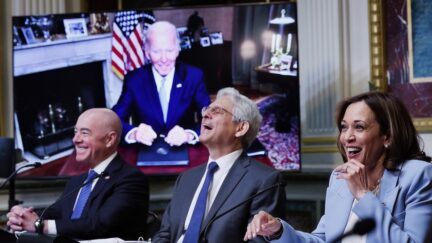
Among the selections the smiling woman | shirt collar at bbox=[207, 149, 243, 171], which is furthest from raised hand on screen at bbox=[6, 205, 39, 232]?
the smiling woman

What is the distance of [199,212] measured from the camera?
128 inches

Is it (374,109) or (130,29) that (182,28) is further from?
(374,109)

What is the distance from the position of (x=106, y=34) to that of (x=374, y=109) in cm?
269

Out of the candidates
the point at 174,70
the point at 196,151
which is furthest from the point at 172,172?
the point at 174,70

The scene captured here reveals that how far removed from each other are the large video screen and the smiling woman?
1.93m

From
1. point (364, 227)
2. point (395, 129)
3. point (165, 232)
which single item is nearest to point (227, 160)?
point (165, 232)

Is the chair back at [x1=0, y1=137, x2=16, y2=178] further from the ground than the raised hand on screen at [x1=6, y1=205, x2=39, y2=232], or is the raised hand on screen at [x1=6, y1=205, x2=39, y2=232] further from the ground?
the chair back at [x1=0, y1=137, x2=16, y2=178]

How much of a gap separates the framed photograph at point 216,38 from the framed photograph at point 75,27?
0.86 metres

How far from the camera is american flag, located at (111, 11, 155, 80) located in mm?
4984

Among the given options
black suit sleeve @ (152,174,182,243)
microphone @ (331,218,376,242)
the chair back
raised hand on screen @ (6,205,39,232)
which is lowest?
black suit sleeve @ (152,174,182,243)

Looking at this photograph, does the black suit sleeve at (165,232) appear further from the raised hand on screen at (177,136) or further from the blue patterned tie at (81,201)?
the raised hand on screen at (177,136)

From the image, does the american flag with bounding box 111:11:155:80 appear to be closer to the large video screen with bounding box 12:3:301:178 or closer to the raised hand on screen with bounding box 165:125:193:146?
the large video screen with bounding box 12:3:301:178

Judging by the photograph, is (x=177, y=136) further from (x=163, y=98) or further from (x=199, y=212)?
(x=199, y=212)

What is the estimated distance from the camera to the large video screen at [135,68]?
480cm
